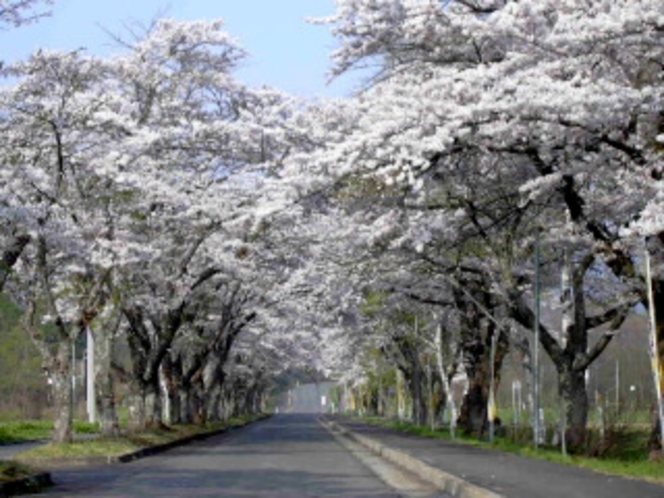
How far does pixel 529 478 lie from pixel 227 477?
5.92 meters

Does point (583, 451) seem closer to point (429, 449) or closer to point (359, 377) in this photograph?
point (429, 449)

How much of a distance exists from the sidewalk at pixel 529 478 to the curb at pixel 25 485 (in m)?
6.62

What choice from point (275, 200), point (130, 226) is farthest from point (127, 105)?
point (275, 200)

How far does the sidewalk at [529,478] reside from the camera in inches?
559

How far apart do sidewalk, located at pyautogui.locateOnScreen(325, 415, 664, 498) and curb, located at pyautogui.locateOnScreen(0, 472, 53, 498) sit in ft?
21.7

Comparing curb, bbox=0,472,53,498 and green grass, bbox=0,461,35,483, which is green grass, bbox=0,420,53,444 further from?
green grass, bbox=0,461,35,483

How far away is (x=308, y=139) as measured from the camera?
20.3 meters

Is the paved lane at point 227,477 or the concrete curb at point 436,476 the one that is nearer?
the concrete curb at point 436,476

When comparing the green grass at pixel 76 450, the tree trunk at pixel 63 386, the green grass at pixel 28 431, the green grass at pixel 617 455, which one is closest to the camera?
the green grass at pixel 617 455

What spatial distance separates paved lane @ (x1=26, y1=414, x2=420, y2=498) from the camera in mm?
16828

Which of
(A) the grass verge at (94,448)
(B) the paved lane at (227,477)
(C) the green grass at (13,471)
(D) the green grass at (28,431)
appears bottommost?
(D) the green grass at (28,431)

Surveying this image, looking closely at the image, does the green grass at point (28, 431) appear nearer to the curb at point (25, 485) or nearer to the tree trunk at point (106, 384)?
the tree trunk at point (106, 384)

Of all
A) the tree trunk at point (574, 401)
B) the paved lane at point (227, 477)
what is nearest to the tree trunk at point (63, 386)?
the paved lane at point (227, 477)

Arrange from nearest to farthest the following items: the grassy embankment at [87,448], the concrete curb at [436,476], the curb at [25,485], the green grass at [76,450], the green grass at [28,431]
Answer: the concrete curb at [436,476] → the curb at [25,485] → the grassy embankment at [87,448] → the green grass at [76,450] → the green grass at [28,431]
